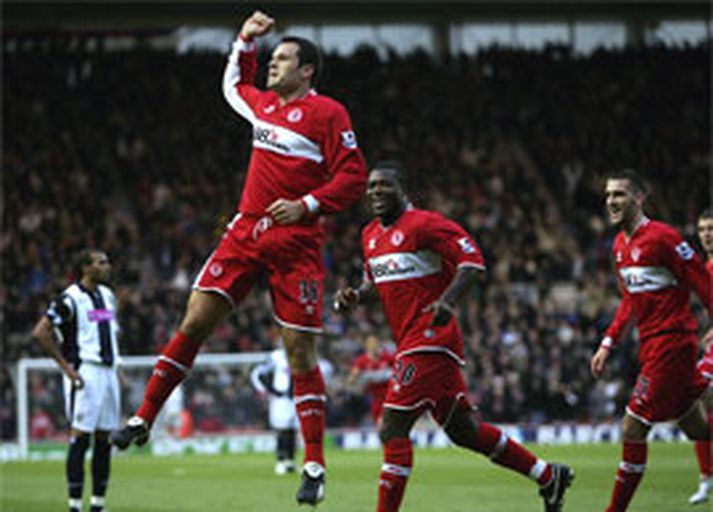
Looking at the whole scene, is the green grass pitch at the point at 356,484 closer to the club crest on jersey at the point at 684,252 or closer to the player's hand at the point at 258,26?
the club crest on jersey at the point at 684,252

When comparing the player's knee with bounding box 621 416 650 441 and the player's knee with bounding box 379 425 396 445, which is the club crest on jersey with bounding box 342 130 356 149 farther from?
the player's knee with bounding box 621 416 650 441

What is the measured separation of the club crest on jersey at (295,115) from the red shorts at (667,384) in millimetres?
3650

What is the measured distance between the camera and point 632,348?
25969mm

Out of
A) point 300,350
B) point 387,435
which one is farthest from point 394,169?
point 387,435

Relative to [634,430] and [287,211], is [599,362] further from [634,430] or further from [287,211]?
[287,211]

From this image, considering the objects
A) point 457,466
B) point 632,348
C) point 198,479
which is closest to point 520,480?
point 457,466

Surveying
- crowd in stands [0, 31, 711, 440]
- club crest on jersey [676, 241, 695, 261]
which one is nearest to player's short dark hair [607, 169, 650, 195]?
club crest on jersey [676, 241, 695, 261]

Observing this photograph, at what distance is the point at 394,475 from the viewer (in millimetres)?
8930

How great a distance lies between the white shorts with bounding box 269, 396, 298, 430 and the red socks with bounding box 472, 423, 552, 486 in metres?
9.86

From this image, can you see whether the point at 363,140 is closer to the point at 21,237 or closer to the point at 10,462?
the point at 21,237

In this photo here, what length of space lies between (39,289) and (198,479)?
10346mm

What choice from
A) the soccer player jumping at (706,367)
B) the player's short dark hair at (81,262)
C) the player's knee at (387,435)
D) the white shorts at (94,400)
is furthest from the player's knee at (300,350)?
the player's short dark hair at (81,262)

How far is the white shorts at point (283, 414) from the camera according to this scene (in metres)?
19.5

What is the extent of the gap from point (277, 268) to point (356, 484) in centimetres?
851
